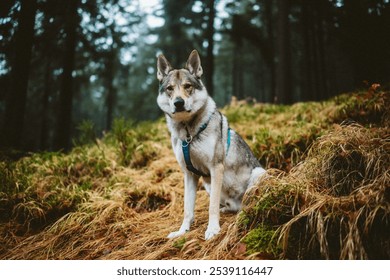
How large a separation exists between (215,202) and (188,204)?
38cm

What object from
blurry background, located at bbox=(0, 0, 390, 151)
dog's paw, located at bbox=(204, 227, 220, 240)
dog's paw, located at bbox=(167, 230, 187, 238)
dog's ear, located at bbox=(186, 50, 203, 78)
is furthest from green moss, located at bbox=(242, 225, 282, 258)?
blurry background, located at bbox=(0, 0, 390, 151)

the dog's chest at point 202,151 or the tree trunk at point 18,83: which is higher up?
the tree trunk at point 18,83

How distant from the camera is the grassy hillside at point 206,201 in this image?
1.98 metres

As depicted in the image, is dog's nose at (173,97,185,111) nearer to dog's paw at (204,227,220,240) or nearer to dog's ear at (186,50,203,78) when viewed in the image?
dog's ear at (186,50,203,78)

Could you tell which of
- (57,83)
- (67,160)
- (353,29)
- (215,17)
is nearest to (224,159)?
(67,160)

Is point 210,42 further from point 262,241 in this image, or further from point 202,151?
point 262,241

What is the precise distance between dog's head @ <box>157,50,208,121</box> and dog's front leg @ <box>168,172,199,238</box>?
2.44 feet

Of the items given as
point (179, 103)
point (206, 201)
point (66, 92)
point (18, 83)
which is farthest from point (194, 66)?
point (66, 92)

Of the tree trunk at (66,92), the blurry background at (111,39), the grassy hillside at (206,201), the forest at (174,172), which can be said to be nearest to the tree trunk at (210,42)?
the blurry background at (111,39)

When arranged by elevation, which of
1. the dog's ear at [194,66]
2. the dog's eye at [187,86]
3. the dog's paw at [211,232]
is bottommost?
the dog's paw at [211,232]

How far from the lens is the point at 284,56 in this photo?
834 cm

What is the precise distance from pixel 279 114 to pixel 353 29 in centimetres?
288

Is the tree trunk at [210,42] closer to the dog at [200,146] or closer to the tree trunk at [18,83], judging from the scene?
the tree trunk at [18,83]
